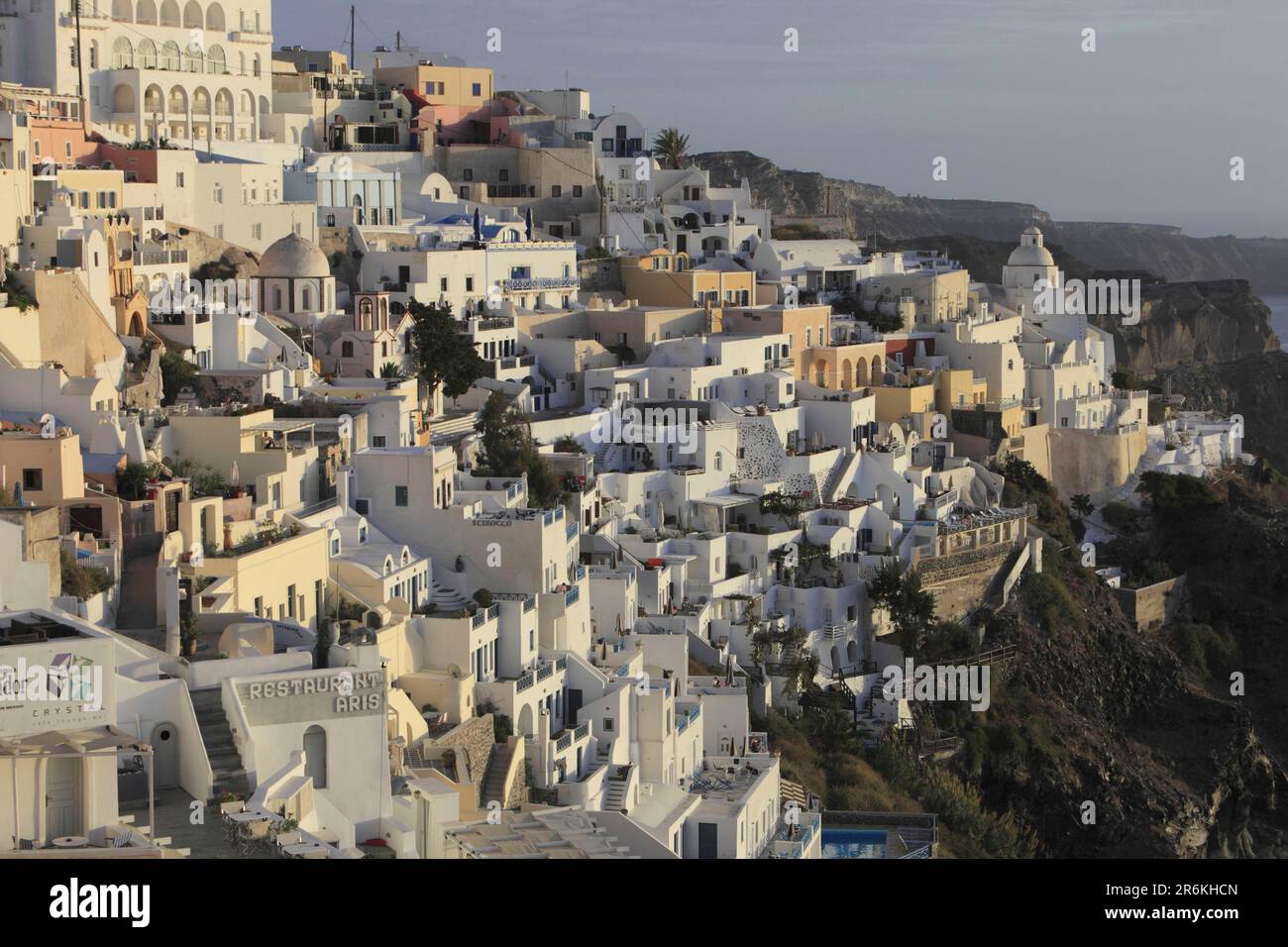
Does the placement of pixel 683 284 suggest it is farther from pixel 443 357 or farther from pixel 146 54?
pixel 146 54

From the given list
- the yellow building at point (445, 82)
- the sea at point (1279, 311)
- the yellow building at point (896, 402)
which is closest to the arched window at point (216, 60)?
the yellow building at point (445, 82)

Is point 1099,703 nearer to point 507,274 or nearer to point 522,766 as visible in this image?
point 507,274

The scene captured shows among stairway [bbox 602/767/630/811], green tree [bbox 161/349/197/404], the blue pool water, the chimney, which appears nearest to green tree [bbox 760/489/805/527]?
the blue pool water

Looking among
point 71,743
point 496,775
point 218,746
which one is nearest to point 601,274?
point 496,775

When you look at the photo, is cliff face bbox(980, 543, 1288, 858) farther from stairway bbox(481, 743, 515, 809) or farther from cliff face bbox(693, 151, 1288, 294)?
cliff face bbox(693, 151, 1288, 294)

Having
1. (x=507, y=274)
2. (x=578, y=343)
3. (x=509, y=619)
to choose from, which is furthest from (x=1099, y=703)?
(x=509, y=619)
